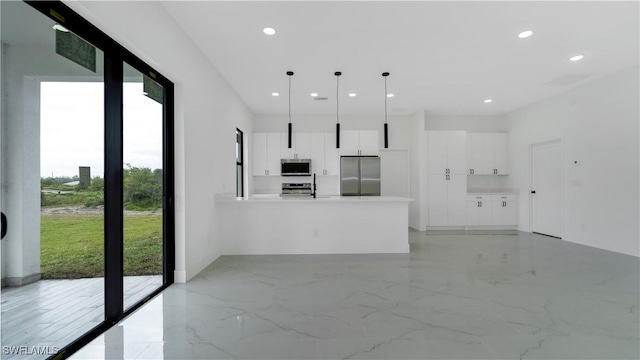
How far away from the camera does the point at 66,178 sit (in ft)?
6.18

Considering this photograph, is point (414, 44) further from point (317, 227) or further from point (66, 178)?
point (66, 178)

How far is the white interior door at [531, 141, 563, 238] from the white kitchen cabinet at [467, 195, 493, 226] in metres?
0.88

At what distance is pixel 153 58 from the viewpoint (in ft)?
8.58

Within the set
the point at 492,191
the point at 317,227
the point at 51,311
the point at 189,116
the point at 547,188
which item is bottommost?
the point at 51,311

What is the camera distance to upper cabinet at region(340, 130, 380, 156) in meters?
6.84

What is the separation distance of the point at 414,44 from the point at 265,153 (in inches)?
168

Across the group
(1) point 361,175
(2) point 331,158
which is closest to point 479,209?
(1) point 361,175

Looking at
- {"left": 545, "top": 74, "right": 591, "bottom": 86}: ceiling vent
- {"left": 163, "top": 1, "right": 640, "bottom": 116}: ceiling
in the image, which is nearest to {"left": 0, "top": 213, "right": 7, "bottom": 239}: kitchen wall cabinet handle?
{"left": 163, "top": 1, "right": 640, "bottom": 116}: ceiling

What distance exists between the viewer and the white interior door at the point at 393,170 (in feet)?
24.6

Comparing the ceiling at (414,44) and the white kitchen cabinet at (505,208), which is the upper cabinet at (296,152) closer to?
the ceiling at (414,44)

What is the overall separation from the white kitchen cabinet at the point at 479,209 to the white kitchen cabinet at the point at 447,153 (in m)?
0.72

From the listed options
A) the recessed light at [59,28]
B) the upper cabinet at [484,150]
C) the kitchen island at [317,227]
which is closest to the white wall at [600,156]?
the upper cabinet at [484,150]

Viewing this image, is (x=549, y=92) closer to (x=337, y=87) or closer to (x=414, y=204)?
(x=414, y=204)

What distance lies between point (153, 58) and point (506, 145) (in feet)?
25.2
